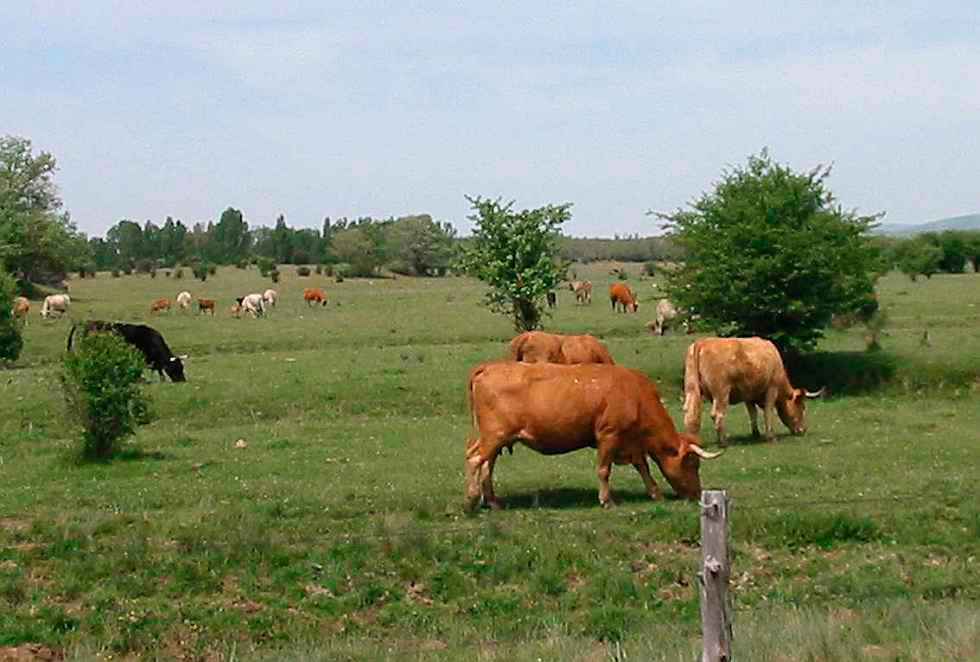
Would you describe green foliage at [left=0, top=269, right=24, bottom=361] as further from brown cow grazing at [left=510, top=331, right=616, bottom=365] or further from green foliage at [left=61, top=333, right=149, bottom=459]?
green foliage at [left=61, top=333, right=149, bottom=459]

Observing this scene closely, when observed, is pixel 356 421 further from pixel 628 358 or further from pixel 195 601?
pixel 195 601

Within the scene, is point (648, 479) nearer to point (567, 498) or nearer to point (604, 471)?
point (604, 471)

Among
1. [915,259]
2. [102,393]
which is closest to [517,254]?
[102,393]

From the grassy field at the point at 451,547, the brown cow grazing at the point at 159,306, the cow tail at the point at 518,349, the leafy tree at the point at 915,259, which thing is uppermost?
the leafy tree at the point at 915,259

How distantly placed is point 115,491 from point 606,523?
706cm

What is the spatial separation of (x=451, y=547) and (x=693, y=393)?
8.64 metres

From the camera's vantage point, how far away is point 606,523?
15422 mm

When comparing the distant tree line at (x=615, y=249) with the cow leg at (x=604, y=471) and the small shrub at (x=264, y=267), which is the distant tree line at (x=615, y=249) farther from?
the cow leg at (x=604, y=471)

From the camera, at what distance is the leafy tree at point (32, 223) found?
60250mm

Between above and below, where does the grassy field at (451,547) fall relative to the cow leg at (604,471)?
below

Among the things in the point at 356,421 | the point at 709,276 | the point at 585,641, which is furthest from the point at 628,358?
the point at 585,641

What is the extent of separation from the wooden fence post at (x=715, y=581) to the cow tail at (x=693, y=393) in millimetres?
13695

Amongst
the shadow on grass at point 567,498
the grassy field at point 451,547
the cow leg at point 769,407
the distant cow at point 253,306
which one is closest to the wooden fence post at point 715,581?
the grassy field at point 451,547

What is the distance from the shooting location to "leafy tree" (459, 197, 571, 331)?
1558 inches
